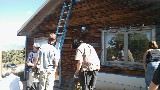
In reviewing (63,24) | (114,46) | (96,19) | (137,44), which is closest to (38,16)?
(63,24)

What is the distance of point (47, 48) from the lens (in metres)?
6.76

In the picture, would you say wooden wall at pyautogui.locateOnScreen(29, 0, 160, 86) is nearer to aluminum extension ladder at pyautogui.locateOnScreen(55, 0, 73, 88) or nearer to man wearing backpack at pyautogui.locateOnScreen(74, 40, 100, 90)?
aluminum extension ladder at pyautogui.locateOnScreen(55, 0, 73, 88)

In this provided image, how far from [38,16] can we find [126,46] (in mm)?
5645

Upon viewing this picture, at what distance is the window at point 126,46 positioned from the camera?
927 cm

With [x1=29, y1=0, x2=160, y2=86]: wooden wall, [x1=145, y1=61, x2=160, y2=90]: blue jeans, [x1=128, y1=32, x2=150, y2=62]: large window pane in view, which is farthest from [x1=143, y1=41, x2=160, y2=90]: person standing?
[x1=128, y1=32, x2=150, y2=62]: large window pane

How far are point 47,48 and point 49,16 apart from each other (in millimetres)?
7278

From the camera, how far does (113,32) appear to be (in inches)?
405

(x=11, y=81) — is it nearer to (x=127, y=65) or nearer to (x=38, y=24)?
(x=127, y=65)

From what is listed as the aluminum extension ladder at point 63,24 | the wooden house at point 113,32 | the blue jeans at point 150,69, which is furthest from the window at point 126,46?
the aluminum extension ladder at point 63,24

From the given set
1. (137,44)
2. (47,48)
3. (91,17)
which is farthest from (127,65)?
(47,48)

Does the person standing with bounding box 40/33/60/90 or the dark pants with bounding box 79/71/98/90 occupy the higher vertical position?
the person standing with bounding box 40/33/60/90

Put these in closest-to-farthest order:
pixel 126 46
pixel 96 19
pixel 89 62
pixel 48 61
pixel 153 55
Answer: pixel 89 62 → pixel 48 61 → pixel 153 55 → pixel 126 46 → pixel 96 19

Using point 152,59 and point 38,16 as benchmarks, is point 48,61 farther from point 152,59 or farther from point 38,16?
point 38,16

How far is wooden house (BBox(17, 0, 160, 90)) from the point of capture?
9.20m
